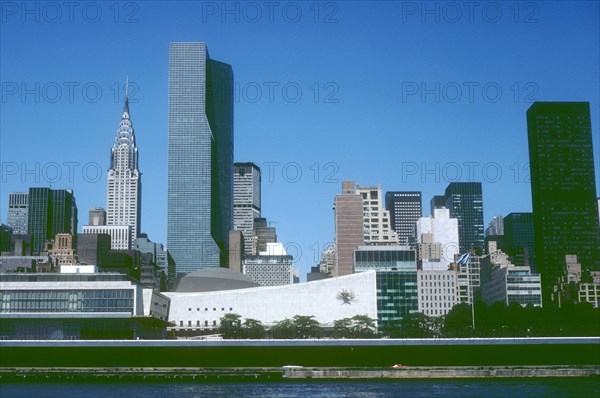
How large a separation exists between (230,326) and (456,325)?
4811 cm

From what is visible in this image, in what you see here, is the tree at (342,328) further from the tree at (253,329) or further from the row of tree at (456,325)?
the tree at (253,329)

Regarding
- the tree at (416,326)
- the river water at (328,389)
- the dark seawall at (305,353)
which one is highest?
the tree at (416,326)

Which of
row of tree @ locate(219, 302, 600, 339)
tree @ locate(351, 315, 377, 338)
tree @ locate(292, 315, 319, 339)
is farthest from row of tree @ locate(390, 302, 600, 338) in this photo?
tree @ locate(292, 315, 319, 339)

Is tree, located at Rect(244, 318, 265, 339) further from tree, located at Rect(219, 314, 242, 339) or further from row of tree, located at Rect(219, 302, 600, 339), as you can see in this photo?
tree, located at Rect(219, 314, 242, 339)

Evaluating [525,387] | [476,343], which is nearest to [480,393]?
[525,387]

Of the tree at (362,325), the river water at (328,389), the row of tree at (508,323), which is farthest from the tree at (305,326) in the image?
the river water at (328,389)

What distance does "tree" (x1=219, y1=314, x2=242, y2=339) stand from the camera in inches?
7136

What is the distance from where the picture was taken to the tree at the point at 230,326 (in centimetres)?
18125

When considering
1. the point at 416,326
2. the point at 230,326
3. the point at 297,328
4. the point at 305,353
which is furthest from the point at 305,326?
the point at 305,353

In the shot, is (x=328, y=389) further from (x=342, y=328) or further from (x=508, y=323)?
(x=342, y=328)

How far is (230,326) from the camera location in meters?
189

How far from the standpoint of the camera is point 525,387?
101 meters

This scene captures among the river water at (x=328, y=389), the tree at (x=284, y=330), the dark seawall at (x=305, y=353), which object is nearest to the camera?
the river water at (x=328, y=389)

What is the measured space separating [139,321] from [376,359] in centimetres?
4802
